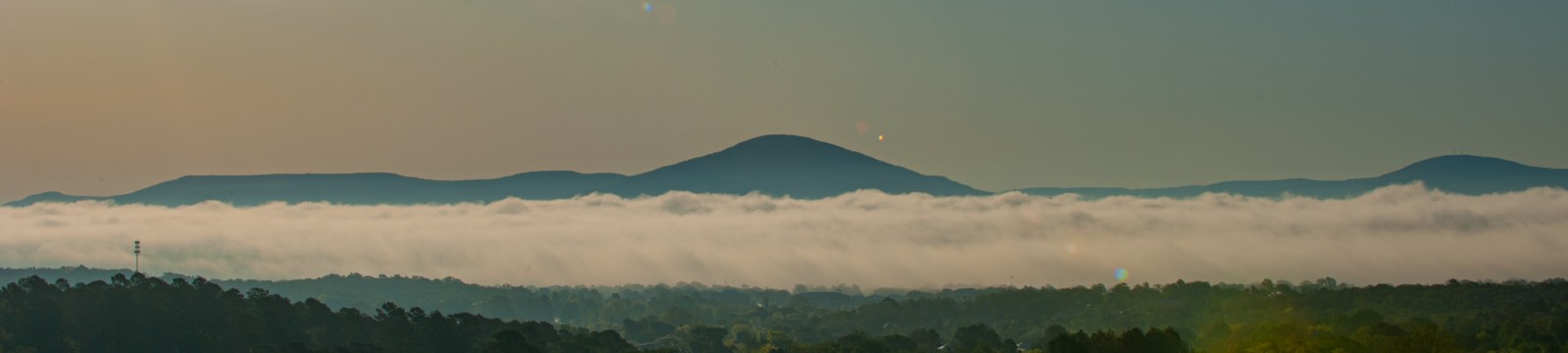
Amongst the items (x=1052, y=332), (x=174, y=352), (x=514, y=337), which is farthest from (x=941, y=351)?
(x=174, y=352)

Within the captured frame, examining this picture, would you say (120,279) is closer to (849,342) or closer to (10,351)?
(10,351)

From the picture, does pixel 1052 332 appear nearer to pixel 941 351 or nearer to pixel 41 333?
pixel 941 351

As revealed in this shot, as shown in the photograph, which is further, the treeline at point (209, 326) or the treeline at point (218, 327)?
the treeline at point (209, 326)

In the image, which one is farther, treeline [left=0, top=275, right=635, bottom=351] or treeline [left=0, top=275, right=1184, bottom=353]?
treeline [left=0, top=275, right=635, bottom=351]

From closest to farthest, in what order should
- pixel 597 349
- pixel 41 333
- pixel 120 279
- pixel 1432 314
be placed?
pixel 41 333 < pixel 597 349 < pixel 120 279 < pixel 1432 314

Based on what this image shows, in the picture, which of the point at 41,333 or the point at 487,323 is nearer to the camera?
the point at 41,333

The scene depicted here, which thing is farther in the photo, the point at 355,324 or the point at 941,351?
the point at 941,351

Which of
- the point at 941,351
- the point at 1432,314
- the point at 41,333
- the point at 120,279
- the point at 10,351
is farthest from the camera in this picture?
the point at 1432,314

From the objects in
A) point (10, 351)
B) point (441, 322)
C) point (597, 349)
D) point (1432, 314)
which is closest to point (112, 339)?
point (10, 351)

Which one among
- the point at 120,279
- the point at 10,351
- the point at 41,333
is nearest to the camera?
the point at 10,351

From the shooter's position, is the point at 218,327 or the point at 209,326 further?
the point at 218,327
